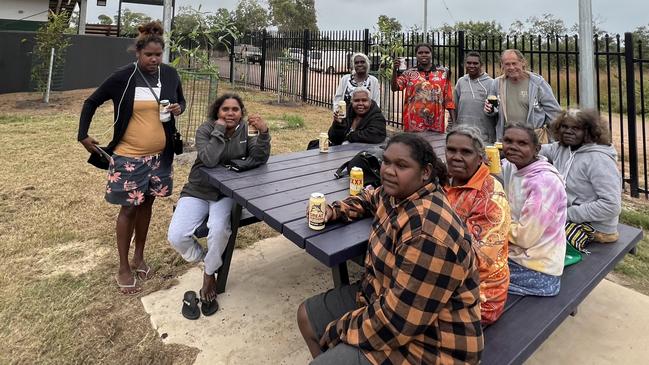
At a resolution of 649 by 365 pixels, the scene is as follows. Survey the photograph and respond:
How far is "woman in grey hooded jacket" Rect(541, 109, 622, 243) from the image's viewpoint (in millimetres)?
2318

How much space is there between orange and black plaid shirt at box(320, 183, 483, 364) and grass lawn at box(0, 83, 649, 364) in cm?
122

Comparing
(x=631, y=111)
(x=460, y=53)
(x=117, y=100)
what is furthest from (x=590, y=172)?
(x=460, y=53)

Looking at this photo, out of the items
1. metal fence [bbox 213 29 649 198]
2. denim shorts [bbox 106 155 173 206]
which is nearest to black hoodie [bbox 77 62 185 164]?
denim shorts [bbox 106 155 173 206]

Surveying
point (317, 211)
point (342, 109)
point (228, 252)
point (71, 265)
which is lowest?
point (71, 265)

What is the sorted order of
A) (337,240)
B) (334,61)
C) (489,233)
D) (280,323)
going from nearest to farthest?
(489,233)
(337,240)
(280,323)
(334,61)

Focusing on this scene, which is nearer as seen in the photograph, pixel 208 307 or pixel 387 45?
pixel 208 307

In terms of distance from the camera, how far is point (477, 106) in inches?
164

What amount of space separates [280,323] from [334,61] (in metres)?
9.46

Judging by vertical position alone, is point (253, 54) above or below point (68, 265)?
above

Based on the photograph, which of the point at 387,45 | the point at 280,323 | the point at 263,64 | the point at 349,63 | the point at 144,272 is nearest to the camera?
the point at 280,323

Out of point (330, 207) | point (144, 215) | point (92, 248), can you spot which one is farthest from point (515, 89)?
point (92, 248)

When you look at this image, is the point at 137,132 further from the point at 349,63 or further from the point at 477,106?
the point at 349,63

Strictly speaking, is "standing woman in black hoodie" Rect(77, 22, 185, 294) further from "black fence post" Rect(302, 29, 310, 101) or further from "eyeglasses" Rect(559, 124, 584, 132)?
"black fence post" Rect(302, 29, 310, 101)

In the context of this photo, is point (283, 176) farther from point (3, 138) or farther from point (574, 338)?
point (3, 138)
